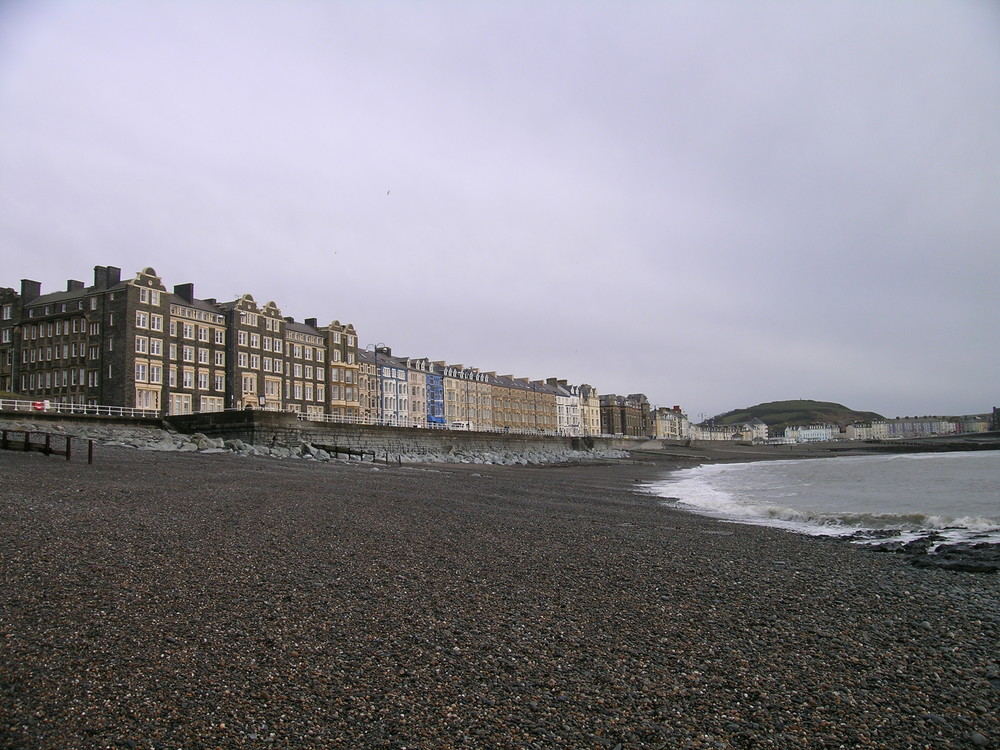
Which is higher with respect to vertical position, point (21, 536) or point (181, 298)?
point (181, 298)

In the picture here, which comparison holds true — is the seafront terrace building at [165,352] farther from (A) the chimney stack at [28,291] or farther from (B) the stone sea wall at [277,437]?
(B) the stone sea wall at [277,437]

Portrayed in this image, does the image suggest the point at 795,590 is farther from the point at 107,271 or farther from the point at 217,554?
the point at 107,271

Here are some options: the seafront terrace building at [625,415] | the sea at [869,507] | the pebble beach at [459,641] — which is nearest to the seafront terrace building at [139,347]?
the sea at [869,507]

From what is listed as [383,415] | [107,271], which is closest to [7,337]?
[107,271]

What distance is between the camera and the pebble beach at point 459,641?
14.0ft

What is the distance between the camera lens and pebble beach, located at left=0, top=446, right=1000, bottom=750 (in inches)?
168

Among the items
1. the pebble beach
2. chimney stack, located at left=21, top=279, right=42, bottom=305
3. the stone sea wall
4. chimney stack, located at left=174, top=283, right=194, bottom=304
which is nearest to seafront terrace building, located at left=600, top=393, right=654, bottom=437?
Result: the stone sea wall

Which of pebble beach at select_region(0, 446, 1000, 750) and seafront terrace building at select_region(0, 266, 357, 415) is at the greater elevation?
seafront terrace building at select_region(0, 266, 357, 415)

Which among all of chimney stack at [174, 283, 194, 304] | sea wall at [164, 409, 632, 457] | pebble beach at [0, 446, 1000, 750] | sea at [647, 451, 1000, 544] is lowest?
sea at [647, 451, 1000, 544]

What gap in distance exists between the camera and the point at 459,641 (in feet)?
18.5

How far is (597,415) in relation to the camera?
5886 inches

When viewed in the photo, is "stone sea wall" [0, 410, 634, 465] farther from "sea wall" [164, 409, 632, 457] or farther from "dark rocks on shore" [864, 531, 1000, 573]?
"dark rocks on shore" [864, 531, 1000, 573]

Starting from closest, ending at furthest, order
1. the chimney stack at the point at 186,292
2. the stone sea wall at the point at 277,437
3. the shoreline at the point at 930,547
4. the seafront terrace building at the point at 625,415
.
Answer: the shoreline at the point at 930,547 → the stone sea wall at the point at 277,437 → the chimney stack at the point at 186,292 → the seafront terrace building at the point at 625,415

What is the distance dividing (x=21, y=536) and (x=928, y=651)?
1042 cm
